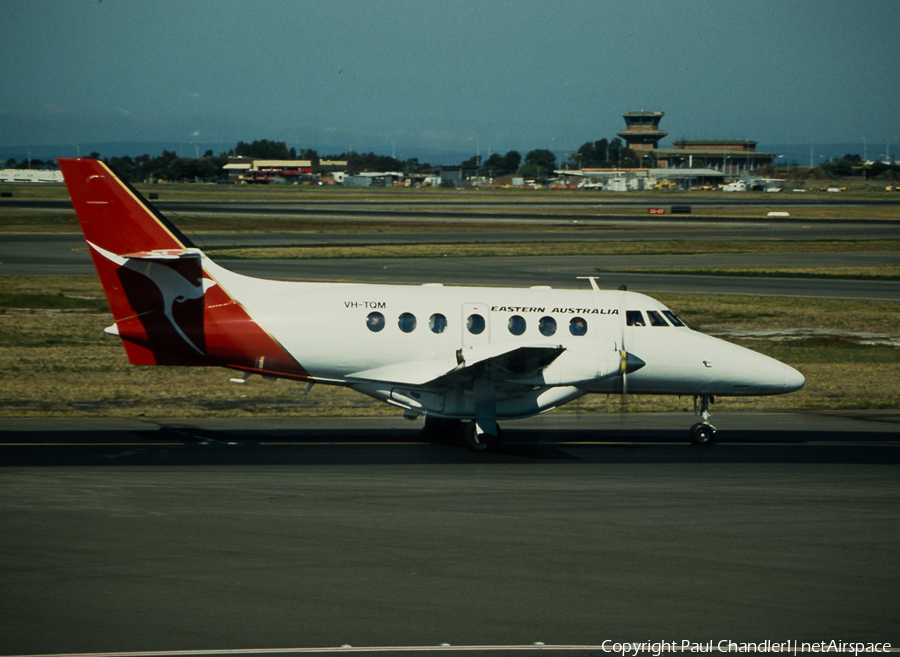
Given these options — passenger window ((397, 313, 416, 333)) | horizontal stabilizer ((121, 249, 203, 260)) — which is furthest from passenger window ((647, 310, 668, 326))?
horizontal stabilizer ((121, 249, 203, 260))

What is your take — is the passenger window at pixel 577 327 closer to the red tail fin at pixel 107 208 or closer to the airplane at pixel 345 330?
the airplane at pixel 345 330

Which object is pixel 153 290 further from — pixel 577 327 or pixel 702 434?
pixel 702 434

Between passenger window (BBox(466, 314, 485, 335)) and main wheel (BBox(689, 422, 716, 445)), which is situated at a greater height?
passenger window (BBox(466, 314, 485, 335))

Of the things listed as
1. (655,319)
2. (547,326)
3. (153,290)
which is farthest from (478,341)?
(153,290)

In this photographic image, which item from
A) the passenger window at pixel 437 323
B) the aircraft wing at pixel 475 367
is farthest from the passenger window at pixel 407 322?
the aircraft wing at pixel 475 367

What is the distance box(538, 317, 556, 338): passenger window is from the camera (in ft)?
56.8

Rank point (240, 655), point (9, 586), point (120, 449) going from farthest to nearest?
point (120, 449), point (9, 586), point (240, 655)

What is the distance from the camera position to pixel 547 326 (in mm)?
17375

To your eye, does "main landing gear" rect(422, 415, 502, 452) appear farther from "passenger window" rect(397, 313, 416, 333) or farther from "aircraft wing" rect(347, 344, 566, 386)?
"passenger window" rect(397, 313, 416, 333)

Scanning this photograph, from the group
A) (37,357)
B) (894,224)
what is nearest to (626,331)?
(37,357)

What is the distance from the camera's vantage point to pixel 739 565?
10.7m

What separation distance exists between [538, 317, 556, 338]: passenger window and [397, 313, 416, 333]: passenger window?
99.4 inches

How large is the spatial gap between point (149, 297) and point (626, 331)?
9529 millimetres

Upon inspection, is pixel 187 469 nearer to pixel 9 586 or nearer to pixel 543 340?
pixel 9 586
